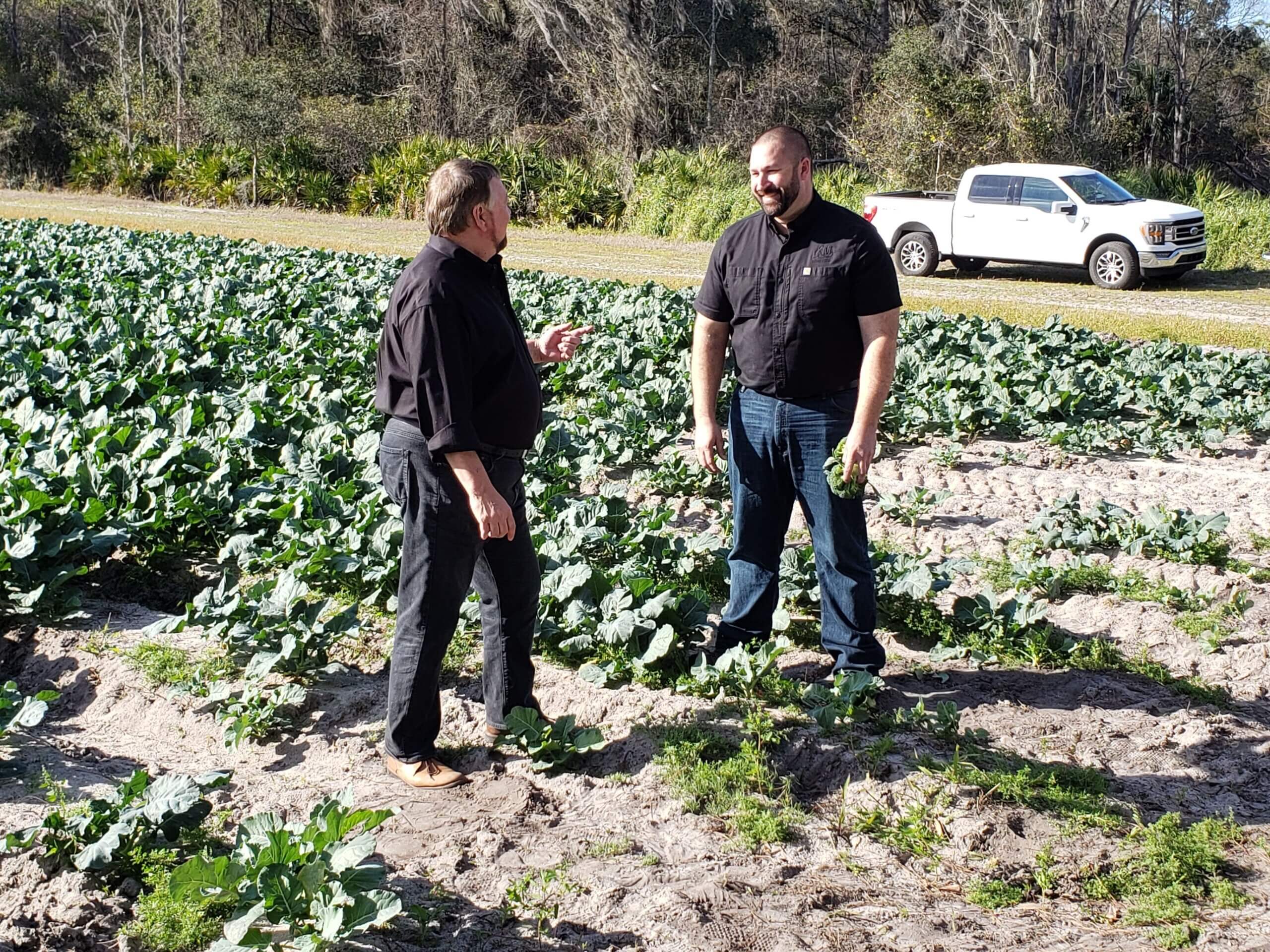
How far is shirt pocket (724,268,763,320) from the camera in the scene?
4571 mm

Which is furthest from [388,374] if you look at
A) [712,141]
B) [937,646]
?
[712,141]

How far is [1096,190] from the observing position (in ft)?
65.2

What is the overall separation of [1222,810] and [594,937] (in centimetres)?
220

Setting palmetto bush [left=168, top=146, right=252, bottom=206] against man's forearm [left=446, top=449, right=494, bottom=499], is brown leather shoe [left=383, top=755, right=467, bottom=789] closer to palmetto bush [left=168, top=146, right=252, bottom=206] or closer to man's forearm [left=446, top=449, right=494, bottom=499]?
man's forearm [left=446, top=449, right=494, bottom=499]

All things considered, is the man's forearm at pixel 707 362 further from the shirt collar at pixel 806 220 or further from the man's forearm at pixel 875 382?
the man's forearm at pixel 875 382

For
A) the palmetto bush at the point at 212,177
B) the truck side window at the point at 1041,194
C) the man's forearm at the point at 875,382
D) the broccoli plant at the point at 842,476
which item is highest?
the palmetto bush at the point at 212,177

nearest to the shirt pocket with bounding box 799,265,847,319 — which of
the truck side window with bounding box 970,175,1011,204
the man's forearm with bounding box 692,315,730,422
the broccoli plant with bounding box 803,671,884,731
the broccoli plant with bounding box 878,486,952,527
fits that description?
the man's forearm with bounding box 692,315,730,422

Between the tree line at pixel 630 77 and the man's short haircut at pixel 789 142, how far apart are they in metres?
24.3

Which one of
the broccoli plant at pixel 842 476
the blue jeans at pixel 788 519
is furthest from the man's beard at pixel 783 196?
the broccoli plant at pixel 842 476

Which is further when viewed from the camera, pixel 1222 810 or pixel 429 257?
pixel 1222 810

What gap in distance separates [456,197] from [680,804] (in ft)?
6.73

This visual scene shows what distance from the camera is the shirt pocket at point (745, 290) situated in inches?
180

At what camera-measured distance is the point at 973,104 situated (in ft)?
88.6

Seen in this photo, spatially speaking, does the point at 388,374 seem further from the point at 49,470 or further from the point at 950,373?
the point at 950,373
